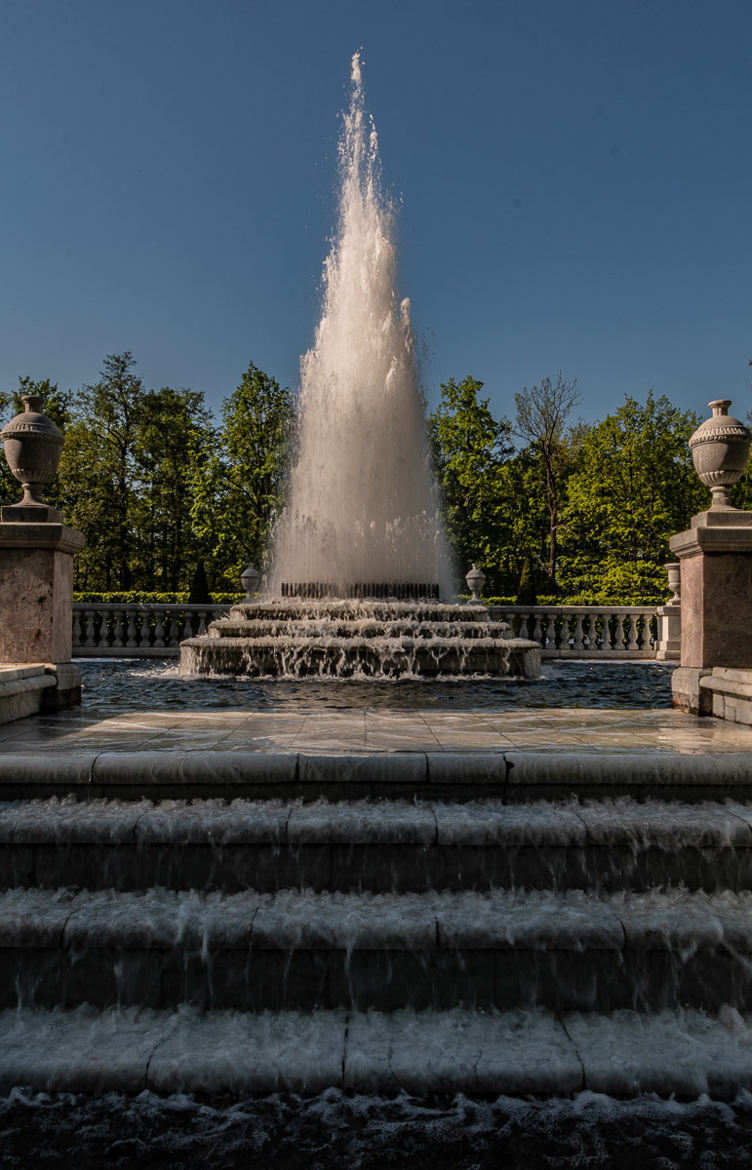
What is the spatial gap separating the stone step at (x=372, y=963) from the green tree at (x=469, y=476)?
31383mm

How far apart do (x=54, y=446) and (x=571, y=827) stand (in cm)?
607

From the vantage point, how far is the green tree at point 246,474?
31844 millimetres

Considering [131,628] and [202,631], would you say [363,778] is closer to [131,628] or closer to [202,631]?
[202,631]

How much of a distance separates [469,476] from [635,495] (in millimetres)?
7814

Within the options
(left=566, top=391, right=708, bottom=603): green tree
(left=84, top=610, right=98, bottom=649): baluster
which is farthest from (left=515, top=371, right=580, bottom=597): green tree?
(left=84, top=610, right=98, bottom=649): baluster

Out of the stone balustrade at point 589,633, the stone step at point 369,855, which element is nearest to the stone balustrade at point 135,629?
the stone balustrade at point 589,633

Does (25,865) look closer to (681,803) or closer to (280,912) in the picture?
(280,912)

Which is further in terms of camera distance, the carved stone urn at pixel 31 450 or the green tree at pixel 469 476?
the green tree at pixel 469 476

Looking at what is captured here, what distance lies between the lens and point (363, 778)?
3824mm

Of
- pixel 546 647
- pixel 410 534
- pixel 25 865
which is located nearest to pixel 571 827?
pixel 25 865

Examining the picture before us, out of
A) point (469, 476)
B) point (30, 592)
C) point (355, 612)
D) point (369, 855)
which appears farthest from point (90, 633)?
point (469, 476)

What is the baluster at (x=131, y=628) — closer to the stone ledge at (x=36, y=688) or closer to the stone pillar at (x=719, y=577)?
the stone ledge at (x=36, y=688)

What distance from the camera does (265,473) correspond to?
3206cm

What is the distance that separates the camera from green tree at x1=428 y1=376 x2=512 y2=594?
34.6 m
